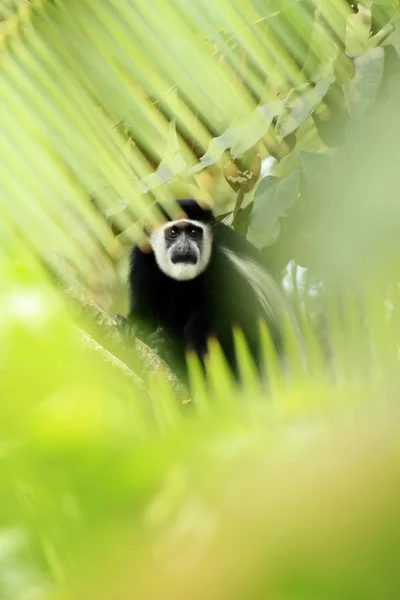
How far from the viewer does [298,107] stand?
1385 millimetres

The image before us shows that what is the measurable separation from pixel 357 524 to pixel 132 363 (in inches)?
7.9

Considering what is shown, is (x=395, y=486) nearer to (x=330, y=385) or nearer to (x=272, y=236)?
(x=330, y=385)

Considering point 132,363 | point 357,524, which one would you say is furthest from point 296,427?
point 132,363

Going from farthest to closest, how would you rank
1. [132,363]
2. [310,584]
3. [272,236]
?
[272,236]
[132,363]
[310,584]

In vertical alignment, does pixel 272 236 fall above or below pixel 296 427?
below

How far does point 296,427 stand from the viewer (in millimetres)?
120

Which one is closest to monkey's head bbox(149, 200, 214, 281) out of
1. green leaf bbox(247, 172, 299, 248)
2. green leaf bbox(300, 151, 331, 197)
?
green leaf bbox(247, 172, 299, 248)

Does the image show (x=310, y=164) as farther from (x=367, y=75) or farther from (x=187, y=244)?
(x=187, y=244)

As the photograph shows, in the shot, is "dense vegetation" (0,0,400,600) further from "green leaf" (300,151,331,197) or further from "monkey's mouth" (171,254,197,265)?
→ "monkey's mouth" (171,254,197,265)

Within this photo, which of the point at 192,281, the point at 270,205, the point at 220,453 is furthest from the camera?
the point at 192,281

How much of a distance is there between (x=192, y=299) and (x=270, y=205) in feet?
3.94

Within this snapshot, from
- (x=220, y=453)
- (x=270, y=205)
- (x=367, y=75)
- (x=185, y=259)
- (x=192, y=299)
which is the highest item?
(x=220, y=453)

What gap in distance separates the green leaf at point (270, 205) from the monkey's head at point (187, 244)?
44.1 inches

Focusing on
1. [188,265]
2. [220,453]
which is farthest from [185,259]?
[220,453]
